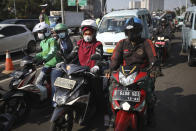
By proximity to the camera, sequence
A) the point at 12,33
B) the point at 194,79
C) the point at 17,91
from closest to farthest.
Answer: the point at 17,91 → the point at 194,79 → the point at 12,33

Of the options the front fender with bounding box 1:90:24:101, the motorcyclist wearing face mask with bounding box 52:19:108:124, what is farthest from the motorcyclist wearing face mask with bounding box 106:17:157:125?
the front fender with bounding box 1:90:24:101

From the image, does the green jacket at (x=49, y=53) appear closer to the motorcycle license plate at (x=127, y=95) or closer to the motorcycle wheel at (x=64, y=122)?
the motorcycle wheel at (x=64, y=122)

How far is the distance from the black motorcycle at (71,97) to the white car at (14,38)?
26.0 ft

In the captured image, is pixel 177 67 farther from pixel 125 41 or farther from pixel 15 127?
pixel 15 127

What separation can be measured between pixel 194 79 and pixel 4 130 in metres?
5.45

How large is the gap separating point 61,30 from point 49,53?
530 mm

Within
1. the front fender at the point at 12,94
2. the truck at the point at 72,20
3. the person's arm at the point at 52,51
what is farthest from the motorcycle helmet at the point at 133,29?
the truck at the point at 72,20

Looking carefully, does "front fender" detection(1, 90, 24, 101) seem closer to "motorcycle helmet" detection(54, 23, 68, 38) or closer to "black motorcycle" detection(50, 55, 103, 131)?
"black motorcycle" detection(50, 55, 103, 131)

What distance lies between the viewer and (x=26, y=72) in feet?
13.5

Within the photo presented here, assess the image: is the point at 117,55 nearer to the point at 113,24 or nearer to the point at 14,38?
the point at 113,24

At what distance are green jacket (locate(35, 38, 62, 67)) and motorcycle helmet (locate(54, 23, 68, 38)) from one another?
0.20 meters

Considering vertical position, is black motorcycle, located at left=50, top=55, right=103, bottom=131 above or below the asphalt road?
above

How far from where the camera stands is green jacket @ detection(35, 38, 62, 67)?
4.26 meters

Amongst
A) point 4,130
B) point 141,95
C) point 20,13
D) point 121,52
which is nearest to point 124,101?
point 141,95
